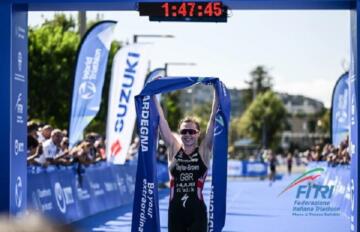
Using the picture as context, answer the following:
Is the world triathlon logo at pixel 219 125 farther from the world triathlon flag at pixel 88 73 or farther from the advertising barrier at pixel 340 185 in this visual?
the world triathlon flag at pixel 88 73

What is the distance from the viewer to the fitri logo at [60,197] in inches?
565

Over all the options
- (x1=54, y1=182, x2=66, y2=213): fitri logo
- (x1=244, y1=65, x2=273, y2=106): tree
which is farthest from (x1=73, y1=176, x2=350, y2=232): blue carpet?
(x1=244, y1=65, x2=273, y2=106): tree

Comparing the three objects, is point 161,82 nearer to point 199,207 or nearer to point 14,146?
point 199,207

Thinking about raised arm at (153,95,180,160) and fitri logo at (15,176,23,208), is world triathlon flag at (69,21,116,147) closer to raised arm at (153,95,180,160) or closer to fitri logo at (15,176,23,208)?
fitri logo at (15,176,23,208)

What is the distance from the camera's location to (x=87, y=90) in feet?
56.6

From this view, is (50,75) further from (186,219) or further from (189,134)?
(186,219)

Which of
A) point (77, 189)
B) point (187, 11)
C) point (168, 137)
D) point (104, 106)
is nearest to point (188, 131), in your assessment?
point (168, 137)

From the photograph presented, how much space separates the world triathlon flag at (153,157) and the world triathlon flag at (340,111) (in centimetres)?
1654

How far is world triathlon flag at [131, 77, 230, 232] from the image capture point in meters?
7.50

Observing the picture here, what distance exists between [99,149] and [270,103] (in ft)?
276

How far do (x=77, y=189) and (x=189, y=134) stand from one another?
369 inches

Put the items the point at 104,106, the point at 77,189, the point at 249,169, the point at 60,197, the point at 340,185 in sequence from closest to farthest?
the point at 60,197
the point at 77,189
the point at 340,185
the point at 104,106
the point at 249,169

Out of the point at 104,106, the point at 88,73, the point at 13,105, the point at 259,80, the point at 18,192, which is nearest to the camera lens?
the point at 13,105

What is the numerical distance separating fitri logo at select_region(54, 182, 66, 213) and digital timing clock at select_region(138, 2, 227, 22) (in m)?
6.25
